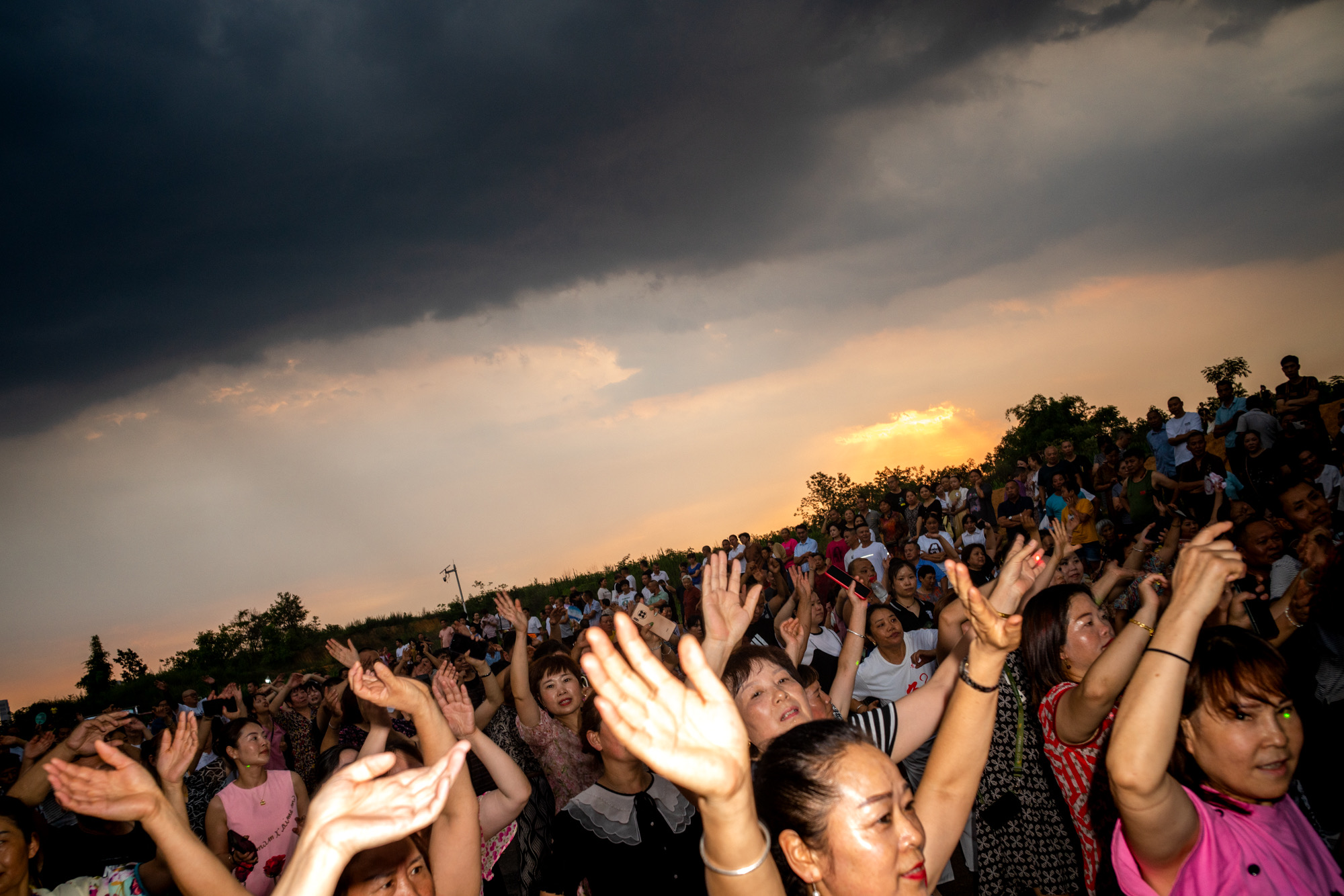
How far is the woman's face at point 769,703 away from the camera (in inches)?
109

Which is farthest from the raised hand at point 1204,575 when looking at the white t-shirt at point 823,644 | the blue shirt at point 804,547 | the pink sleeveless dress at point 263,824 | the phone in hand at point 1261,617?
the blue shirt at point 804,547

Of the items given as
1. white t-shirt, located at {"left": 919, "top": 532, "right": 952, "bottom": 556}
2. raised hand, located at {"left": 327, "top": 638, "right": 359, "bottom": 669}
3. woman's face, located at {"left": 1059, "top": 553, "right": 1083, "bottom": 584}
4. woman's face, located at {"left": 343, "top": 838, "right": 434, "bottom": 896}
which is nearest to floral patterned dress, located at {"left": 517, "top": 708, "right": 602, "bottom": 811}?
raised hand, located at {"left": 327, "top": 638, "right": 359, "bottom": 669}

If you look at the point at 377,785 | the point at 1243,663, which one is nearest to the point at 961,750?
the point at 1243,663

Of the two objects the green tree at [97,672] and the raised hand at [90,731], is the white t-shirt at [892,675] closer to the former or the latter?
the raised hand at [90,731]

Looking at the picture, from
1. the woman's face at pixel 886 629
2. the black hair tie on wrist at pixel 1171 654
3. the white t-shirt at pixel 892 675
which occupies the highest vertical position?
the black hair tie on wrist at pixel 1171 654

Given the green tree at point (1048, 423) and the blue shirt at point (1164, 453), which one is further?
the green tree at point (1048, 423)

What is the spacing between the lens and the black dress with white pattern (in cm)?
333

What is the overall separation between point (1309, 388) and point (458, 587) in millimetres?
44741

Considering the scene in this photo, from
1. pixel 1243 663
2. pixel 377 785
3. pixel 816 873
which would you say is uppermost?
pixel 377 785

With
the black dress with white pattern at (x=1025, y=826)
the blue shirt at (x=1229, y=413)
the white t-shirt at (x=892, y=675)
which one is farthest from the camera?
the blue shirt at (x=1229, y=413)

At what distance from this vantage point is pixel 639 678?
161 centimetres

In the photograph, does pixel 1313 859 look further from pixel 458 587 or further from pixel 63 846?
pixel 458 587

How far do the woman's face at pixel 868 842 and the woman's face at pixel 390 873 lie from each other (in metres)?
1.52

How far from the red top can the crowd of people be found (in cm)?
1
